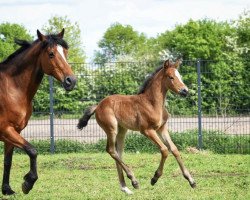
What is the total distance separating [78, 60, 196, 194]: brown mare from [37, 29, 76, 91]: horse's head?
1809 millimetres

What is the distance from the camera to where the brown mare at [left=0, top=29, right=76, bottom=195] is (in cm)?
810

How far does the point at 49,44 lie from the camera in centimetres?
827

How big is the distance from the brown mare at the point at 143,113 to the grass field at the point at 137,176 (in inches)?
26.7

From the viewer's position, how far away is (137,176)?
1148cm

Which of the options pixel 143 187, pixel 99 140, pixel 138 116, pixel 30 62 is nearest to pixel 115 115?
pixel 138 116

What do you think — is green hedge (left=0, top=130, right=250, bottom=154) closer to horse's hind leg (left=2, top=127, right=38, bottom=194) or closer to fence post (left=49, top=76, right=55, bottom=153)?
fence post (left=49, top=76, right=55, bottom=153)

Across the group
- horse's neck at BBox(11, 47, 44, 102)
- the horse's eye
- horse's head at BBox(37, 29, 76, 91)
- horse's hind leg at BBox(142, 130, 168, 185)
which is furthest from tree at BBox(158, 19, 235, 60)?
the horse's eye

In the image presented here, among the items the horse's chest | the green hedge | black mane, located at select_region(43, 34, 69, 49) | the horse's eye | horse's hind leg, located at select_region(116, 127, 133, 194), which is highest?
black mane, located at select_region(43, 34, 69, 49)

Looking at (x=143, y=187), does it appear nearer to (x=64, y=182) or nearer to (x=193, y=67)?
(x=64, y=182)

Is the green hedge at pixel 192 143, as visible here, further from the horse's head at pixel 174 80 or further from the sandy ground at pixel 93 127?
the horse's head at pixel 174 80

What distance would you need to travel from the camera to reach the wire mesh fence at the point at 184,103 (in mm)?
15391

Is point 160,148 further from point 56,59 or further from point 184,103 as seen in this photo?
point 184,103

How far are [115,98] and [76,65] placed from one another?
5.81m

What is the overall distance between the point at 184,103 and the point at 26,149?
812cm
